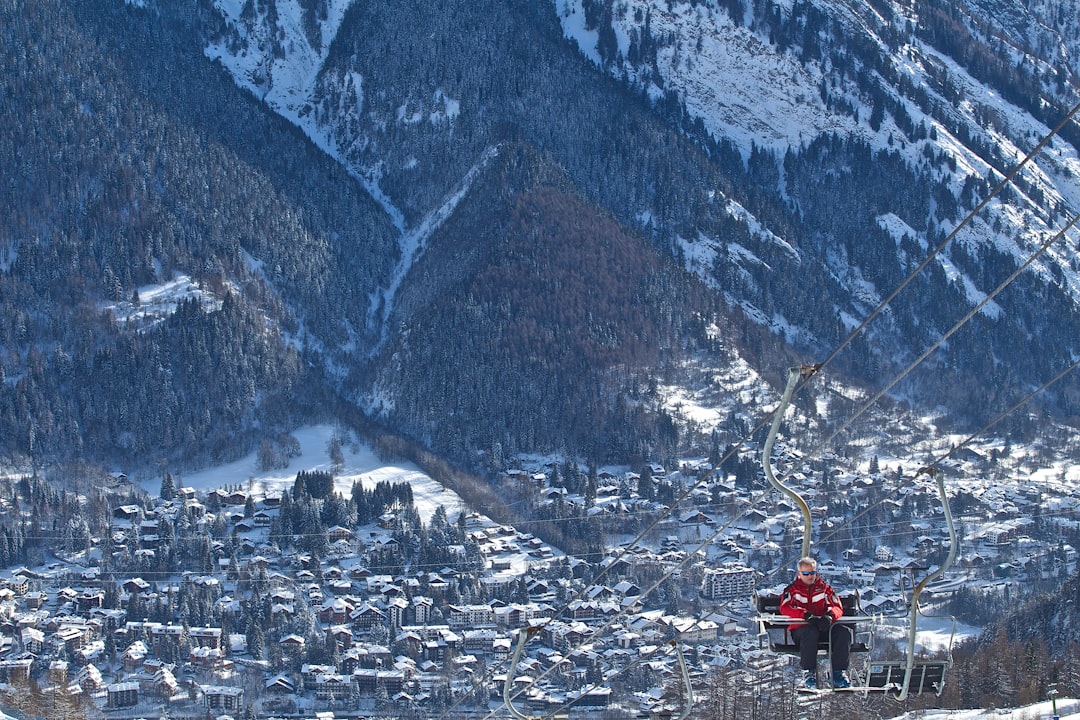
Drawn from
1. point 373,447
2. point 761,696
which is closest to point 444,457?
point 373,447

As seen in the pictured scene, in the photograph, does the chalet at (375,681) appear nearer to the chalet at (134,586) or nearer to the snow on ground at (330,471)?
the chalet at (134,586)

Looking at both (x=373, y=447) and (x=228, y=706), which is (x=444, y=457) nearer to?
(x=373, y=447)

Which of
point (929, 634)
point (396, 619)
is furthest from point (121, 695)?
point (929, 634)

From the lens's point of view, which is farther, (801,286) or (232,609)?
(801,286)

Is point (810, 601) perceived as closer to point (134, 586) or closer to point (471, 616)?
point (471, 616)

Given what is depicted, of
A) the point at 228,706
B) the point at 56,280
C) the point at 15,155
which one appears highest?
the point at 15,155

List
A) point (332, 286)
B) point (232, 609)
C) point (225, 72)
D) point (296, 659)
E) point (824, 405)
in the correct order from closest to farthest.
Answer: point (296, 659) < point (232, 609) < point (824, 405) < point (332, 286) < point (225, 72)

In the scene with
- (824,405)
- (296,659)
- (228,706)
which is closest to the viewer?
(228,706)
